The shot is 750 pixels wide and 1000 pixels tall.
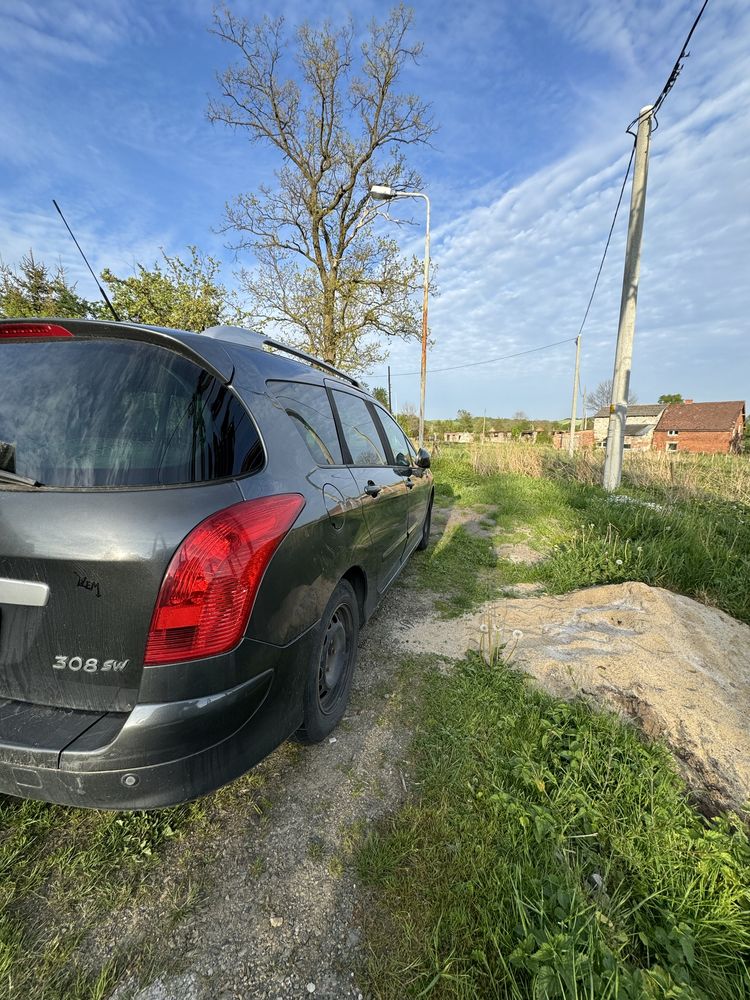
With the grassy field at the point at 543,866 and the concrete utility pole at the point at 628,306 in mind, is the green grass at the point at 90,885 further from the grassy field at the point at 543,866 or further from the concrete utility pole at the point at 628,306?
the concrete utility pole at the point at 628,306

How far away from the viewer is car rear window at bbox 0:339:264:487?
4.34ft

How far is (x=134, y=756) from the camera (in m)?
1.16

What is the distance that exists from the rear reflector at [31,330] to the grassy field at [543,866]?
2.24 meters

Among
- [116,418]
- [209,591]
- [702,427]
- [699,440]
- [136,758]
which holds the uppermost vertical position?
[702,427]

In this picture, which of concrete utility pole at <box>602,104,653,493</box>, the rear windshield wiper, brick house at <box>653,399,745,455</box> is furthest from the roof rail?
brick house at <box>653,399,745,455</box>

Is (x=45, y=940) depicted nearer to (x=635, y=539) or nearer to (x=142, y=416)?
(x=142, y=416)

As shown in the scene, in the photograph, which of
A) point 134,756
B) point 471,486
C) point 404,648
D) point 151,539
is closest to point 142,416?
point 151,539

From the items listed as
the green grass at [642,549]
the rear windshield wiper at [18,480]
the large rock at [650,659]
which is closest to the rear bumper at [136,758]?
the rear windshield wiper at [18,480]

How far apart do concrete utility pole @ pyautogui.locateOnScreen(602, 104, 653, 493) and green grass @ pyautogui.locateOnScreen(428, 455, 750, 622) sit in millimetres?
1209

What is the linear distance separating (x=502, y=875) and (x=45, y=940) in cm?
144

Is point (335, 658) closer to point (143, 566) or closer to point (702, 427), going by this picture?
point (143, 566)

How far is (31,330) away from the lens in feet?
4.97

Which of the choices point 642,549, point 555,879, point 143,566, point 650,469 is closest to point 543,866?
point 555,879

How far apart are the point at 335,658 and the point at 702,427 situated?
59.7 meters
